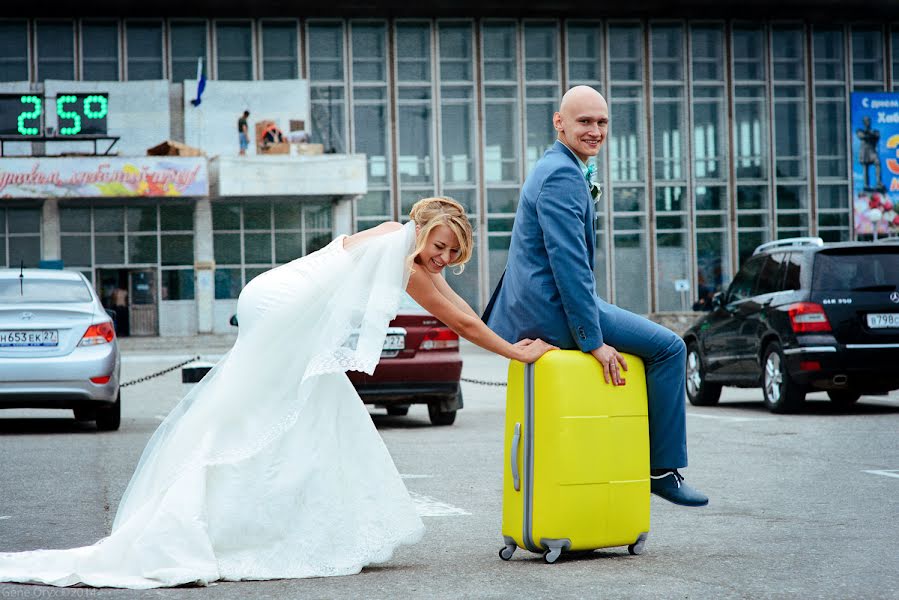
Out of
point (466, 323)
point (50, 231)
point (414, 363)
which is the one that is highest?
point (50, 231)

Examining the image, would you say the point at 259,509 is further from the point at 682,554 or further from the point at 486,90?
the point at 486,90

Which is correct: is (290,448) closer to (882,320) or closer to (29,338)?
(29,338)

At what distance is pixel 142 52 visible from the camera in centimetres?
4725

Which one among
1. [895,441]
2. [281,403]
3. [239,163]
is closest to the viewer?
[281,403]

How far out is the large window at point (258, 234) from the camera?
4644 cm

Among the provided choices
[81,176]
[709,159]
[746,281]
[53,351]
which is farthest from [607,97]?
[53,351]

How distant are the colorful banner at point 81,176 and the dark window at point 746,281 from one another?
30.7m

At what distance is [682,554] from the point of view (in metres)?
5.58

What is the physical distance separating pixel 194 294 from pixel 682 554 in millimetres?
41598

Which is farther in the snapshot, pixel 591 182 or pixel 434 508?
pixel 434 508

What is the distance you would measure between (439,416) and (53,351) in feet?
12.8

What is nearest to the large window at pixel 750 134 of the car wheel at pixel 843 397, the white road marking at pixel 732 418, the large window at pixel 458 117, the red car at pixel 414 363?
the large window at pixel 458 117

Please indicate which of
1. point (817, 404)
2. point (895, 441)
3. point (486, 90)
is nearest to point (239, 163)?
point (486, 90)

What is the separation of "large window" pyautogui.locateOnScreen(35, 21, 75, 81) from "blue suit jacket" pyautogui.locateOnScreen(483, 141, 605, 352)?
44244mm
